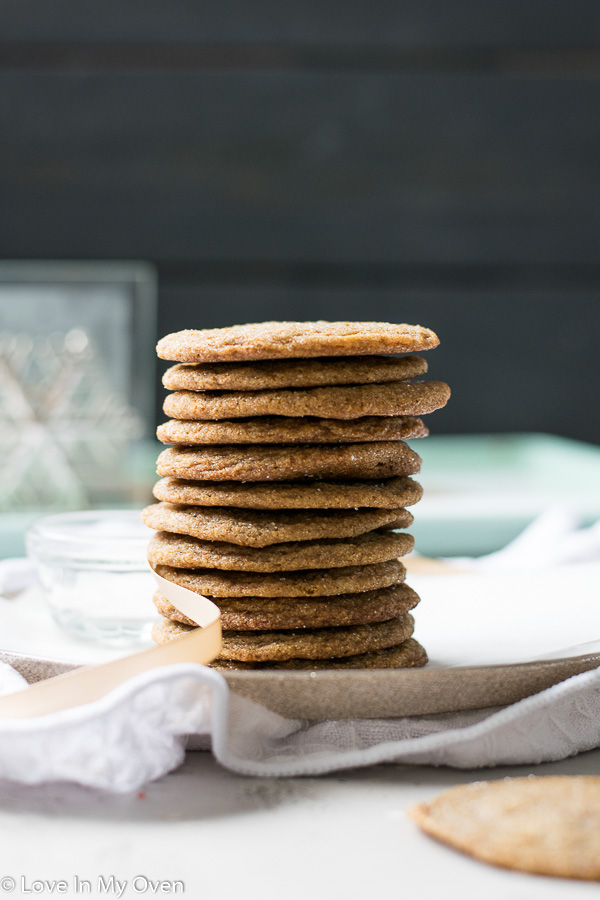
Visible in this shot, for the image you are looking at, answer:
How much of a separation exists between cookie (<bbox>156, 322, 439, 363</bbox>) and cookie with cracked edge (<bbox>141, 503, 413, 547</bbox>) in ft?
0.42

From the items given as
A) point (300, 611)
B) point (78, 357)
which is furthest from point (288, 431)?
point (78, 357)

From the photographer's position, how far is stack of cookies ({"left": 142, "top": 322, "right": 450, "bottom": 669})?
779 millimetres

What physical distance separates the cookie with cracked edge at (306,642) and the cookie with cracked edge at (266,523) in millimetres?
80

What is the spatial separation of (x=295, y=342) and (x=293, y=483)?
0.39 feet

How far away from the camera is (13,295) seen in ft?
6.95

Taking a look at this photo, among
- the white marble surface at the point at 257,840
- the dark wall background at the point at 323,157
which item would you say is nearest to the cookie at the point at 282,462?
the white marble surface at the point at 257,840

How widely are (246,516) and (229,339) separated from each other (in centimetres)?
14

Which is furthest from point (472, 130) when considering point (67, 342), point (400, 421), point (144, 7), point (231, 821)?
point (231, 821)

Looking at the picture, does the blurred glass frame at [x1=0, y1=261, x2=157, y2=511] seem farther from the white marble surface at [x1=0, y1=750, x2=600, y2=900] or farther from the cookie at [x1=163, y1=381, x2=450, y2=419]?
the white marble surface at [x1=0, y1=750, x2=600, y2=900]

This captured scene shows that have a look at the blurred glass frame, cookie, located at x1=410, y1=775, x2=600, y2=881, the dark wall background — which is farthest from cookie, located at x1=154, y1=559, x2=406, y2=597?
the dark wall background

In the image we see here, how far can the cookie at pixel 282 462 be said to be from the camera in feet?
2.56

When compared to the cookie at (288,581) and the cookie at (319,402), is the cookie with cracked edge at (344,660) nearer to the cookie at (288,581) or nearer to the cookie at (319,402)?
the cookie at (288,581)

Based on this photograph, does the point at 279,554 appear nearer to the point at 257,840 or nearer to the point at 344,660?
the point at 344,660

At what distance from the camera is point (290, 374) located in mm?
777
